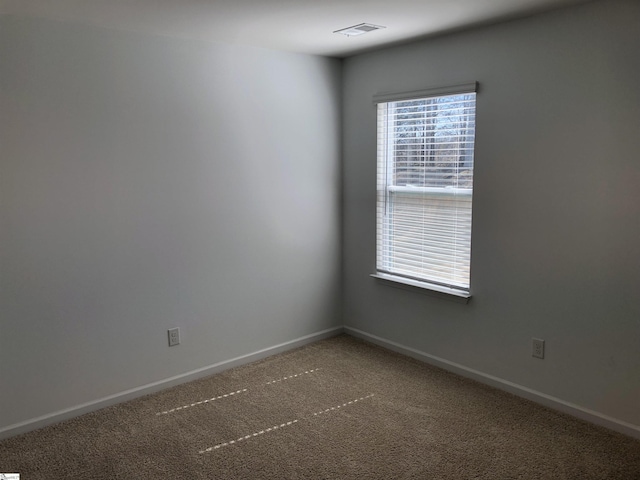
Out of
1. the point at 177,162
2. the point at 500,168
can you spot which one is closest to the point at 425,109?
the point at 500,168

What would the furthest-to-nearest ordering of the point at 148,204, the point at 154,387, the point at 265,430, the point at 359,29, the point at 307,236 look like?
the point at 307,236
the point at 154,387
the point at 148,204
the point at 359,29
the point at 265,430

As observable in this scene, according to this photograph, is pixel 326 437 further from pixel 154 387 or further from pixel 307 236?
pixel 307 236

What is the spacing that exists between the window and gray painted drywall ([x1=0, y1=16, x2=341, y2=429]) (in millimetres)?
490

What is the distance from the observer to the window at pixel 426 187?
344 cm

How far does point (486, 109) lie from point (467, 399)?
1755 mm

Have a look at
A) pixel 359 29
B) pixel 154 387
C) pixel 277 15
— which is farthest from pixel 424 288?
pixel 277 15

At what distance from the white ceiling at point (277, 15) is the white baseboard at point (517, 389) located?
7.09 feet

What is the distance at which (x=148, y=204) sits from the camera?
3.27m

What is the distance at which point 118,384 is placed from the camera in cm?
328

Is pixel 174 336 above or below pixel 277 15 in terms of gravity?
below

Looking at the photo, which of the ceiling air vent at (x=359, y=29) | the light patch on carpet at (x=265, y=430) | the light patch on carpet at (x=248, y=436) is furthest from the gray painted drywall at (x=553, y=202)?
the light patch on carpet at (x=248, y=436)

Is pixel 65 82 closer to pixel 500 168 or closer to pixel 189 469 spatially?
pixel 189 469

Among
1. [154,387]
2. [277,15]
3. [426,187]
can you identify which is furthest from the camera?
[426,187]

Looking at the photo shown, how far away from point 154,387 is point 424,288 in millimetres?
1904
